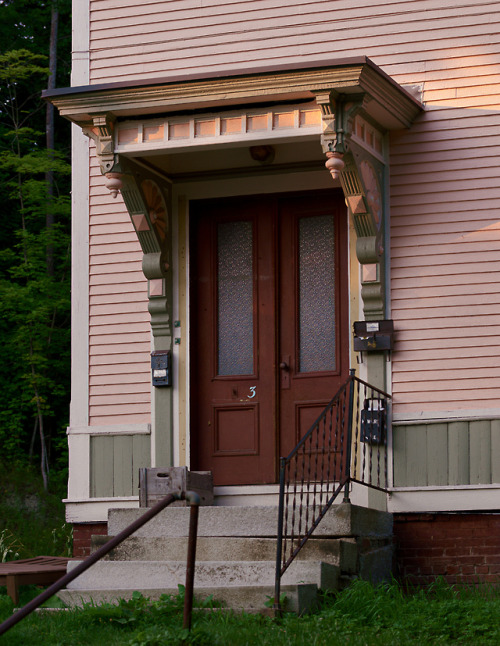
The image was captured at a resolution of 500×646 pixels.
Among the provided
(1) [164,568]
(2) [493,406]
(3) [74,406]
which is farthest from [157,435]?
(2) [493,406]

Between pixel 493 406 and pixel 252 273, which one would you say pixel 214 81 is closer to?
pixel 252 273

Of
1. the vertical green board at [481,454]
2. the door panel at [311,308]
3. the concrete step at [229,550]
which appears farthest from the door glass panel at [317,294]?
the concrete step at [229,550]

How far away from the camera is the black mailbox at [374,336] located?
9.01 m

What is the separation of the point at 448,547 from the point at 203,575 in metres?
2.32

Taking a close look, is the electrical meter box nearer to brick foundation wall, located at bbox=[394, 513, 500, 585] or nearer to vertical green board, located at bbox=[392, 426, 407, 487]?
vertical green board, located at bbox=[392, 426, 407, 487]

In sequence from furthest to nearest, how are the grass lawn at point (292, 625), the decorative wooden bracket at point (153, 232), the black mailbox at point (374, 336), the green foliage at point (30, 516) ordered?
the green foliage at point (30, 516) → the decorative wooden bracket at point (153, 232) → the black mailbox at point (374, 336) → the grass lawn at point (292, 625)

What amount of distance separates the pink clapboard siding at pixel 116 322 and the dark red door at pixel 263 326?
480mm

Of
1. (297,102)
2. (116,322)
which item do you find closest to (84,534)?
(116,322)

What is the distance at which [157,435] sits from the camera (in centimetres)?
957

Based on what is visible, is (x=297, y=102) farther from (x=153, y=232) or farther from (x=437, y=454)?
(x=437, y=454)

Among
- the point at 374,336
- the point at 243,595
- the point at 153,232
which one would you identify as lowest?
the point at 243,595

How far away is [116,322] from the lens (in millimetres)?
9867

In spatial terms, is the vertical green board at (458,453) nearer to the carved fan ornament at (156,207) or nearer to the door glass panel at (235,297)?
the door glass panel at (235,297)

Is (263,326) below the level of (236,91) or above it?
below
